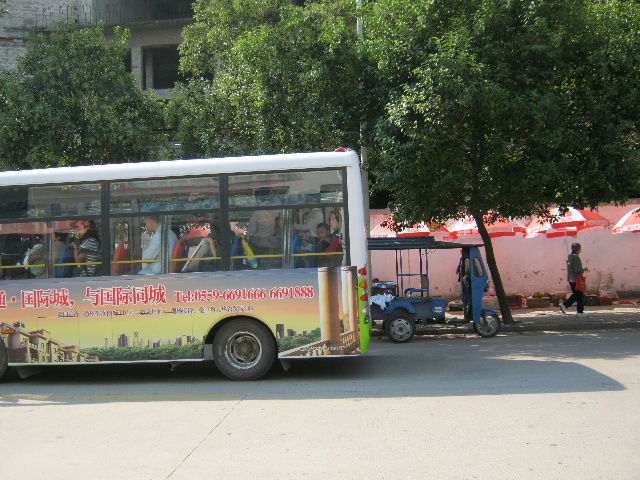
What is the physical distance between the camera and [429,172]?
1348 cm

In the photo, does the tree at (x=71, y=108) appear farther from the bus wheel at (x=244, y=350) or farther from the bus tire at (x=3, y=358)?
the bus wheel at (x=244, y=350)

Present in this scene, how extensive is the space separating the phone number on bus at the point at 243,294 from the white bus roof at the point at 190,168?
1.61 metres

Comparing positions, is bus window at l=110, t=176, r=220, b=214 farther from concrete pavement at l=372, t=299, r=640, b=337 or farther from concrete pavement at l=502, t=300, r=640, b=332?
concrete pavement at l=502, t=300, r=640, b=332

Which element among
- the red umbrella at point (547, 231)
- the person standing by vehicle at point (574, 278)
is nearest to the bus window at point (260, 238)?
the person standing by vehicle at point (574, 278)

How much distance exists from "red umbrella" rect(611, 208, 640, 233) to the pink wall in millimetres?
940

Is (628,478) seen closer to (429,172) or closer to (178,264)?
(178,264)

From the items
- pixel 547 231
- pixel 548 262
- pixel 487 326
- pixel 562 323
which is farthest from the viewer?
pixel 548 262

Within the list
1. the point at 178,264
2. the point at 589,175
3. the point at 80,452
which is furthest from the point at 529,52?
the point at 80,452

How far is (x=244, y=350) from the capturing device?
924cm

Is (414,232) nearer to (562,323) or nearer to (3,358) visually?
(562,323)

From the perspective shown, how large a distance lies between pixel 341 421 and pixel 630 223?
49.2 feet

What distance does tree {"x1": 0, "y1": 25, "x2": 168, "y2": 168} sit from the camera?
1566cm

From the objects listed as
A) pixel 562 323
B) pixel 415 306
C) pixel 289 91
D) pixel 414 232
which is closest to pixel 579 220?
pixel 562 323

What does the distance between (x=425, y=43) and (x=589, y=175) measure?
4.31 m
